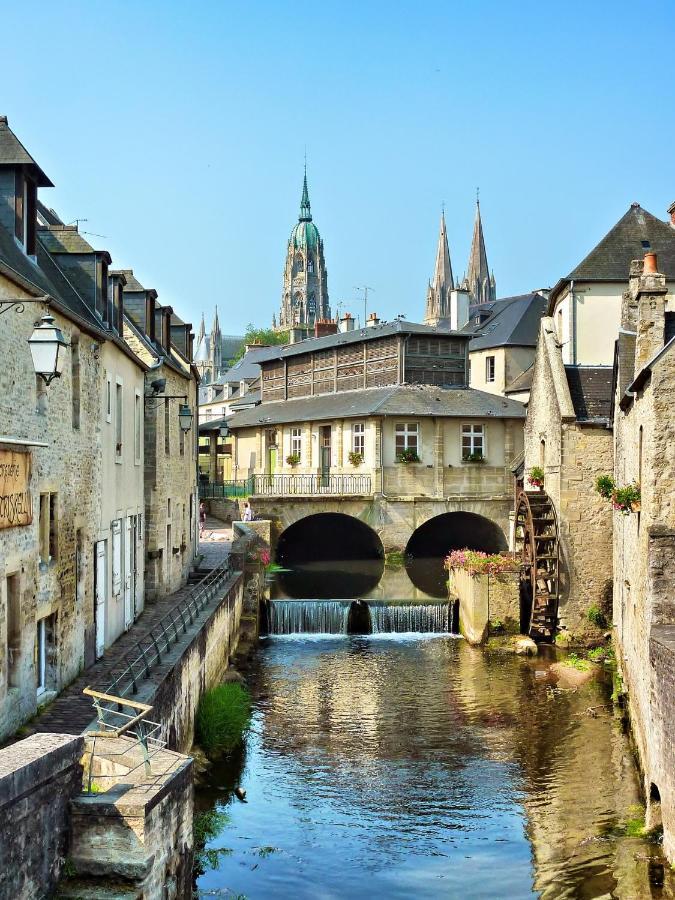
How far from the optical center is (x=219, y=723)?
14.3m

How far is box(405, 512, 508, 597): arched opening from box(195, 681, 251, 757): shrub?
18362mm

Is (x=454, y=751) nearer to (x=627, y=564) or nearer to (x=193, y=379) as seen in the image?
(x=627, y=564)

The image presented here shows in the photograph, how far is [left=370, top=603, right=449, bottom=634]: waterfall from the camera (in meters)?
23.7

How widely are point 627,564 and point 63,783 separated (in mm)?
10849

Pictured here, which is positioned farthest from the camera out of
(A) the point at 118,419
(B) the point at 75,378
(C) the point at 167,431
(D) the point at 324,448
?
(D) the point at 324,448

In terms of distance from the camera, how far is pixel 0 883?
231 inches

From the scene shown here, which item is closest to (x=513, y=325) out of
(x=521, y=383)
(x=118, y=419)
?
(x=521, y=383)

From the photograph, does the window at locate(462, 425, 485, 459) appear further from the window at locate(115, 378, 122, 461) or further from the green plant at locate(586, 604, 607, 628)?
the window at locate(115, 378, 122, 461)

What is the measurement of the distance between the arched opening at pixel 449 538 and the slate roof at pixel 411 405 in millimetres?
3578

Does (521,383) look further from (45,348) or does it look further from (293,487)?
(45,348)

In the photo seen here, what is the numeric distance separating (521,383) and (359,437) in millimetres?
9181

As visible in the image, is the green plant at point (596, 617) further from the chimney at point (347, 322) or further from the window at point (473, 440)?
the chimney at point (347, 322)

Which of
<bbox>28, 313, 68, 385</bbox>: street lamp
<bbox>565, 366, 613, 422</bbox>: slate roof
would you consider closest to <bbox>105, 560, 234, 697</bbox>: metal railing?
<bbox>28, 313, 68, 385</bbox>: street lamp

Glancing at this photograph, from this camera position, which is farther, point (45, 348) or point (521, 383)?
point (521, 383)
